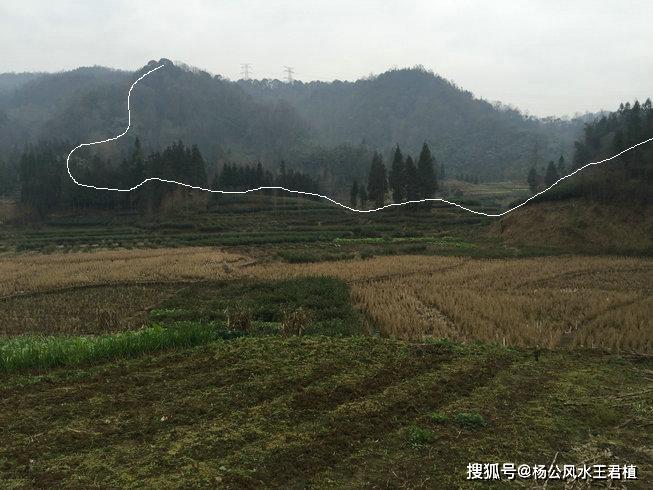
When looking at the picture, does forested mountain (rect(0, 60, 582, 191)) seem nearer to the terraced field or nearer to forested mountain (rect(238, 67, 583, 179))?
forested mountain (rect(238, 67, 583, 179))

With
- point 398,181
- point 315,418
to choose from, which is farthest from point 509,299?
point 398,181

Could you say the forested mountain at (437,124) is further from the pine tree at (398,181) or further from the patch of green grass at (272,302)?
the patch of green grass at (272,302)

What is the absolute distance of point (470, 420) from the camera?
544cm

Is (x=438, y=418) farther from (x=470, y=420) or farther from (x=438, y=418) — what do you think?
(x=470, y=420)

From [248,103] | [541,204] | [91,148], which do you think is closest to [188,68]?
[248,103]

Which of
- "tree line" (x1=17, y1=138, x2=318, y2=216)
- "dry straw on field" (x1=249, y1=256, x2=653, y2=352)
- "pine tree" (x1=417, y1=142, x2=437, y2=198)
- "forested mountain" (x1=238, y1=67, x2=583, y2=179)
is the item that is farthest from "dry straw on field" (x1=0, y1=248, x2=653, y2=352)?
"forested mountain" (x1=238, y1=67, x2=583, y2=179)

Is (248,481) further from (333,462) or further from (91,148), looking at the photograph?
(91,148)

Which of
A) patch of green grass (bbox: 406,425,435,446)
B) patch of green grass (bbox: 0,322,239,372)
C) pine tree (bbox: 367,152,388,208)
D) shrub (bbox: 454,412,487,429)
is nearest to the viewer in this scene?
patch of green grass (bbox: 406,425,435,446)

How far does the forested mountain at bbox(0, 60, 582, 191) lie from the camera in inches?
4195

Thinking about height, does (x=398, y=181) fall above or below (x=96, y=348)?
above

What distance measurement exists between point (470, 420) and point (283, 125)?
132217 millimetres

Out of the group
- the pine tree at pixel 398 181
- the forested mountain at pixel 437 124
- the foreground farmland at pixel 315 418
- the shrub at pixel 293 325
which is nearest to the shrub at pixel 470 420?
the foreground farmland at pixel 315 418

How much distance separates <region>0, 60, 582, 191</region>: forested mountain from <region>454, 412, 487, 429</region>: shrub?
78883mm

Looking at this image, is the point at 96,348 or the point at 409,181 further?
the point at 409,181
